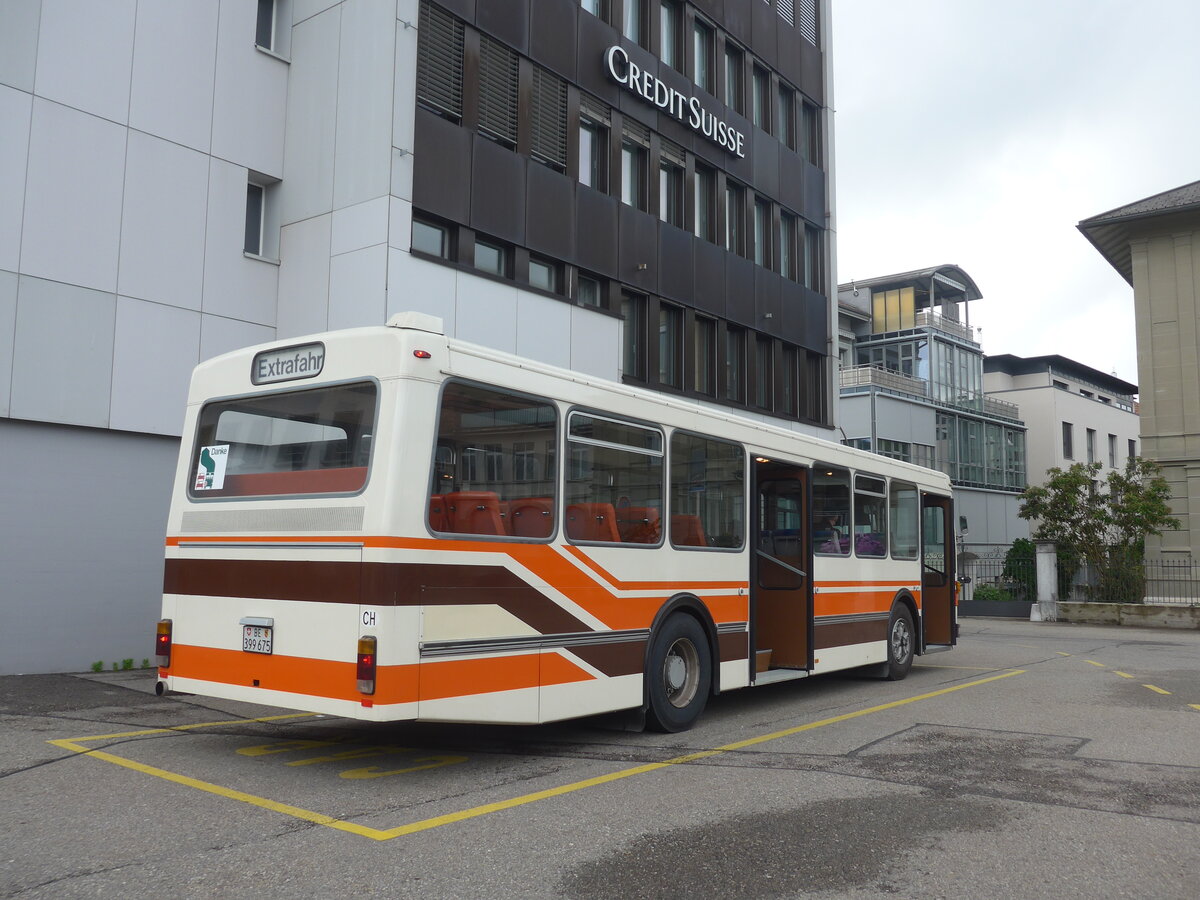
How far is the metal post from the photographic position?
26.8m

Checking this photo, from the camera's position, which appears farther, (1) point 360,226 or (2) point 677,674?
(1) point 360,226

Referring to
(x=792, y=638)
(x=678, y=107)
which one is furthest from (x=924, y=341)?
(x=792, y=638)

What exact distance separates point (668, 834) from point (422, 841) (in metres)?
1.27

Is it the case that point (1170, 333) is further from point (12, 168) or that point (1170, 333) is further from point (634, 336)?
point (12, 168)

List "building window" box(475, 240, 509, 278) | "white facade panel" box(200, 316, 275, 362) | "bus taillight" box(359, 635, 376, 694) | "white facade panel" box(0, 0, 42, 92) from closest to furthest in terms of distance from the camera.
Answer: "bus taillight" box(359, 635, 376, 694)
"white facade panel" box(0, 0, 42, 92)
"white facade panel" box(200, 316, 275, 362)
"building window" box(475, 240, 509, 278)

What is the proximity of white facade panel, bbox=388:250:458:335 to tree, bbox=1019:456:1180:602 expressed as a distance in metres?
18.7

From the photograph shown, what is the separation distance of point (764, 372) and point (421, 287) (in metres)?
11.4

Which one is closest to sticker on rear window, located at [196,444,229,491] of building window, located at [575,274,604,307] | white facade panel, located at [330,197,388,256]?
white facade panel, located at [330,197,388,256]

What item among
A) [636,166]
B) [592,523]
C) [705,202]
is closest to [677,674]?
[592,523]

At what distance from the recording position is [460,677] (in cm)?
675

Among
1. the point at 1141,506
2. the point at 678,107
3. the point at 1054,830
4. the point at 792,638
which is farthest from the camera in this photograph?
the point at 1141,506

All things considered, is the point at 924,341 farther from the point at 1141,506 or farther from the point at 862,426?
the point at 1141,506

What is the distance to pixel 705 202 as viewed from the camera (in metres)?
22.7

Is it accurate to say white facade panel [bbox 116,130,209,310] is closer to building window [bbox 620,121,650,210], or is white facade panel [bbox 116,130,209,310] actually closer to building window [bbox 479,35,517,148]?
building window [bbox 479,35,517,148]
